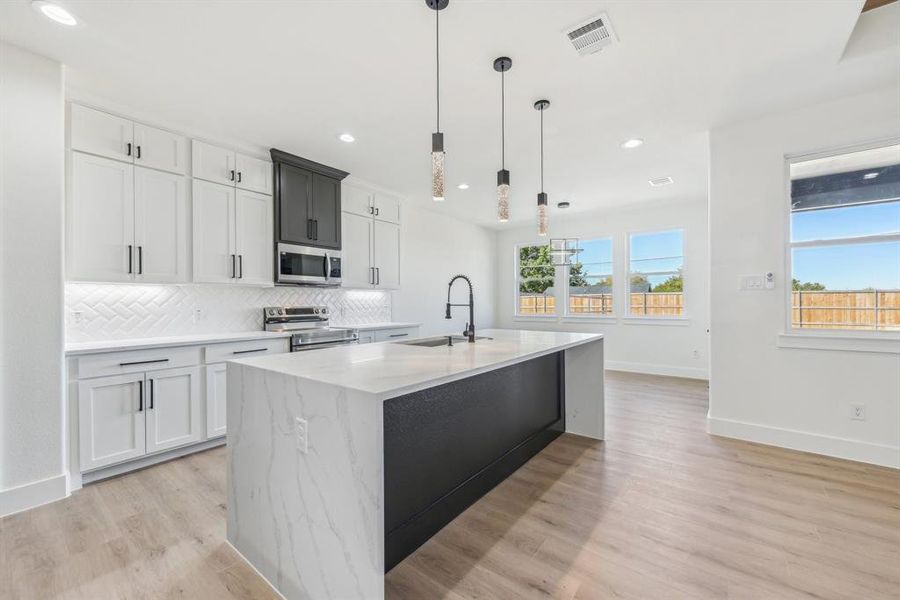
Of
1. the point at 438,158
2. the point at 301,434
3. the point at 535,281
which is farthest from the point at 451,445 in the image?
the point at 535,281

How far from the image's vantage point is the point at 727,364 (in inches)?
133

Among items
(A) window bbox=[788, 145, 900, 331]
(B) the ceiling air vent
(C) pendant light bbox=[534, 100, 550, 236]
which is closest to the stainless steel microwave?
(C) pendant light bbox=[534, 100, 550, 236]

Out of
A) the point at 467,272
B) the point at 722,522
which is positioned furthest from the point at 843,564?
the point at 467,272

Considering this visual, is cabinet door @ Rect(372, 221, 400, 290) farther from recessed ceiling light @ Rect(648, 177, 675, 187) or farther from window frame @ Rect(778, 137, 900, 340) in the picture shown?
window frame @ Rect(778, 137, 900, 340)

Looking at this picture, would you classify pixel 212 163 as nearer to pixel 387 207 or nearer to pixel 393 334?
pixel 387 207

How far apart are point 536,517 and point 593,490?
518 millimetres

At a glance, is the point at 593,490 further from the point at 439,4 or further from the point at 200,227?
the point at 200,227

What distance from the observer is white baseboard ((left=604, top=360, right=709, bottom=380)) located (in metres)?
5.77

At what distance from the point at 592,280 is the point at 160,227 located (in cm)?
610

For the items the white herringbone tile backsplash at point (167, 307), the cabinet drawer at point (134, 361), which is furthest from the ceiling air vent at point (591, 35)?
the white herringbone tile backsplash at point (167, 307)

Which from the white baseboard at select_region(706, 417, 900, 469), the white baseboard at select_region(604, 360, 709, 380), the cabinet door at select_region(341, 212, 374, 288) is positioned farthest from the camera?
the white baseboard at select_region(604, 360, 709, 380)

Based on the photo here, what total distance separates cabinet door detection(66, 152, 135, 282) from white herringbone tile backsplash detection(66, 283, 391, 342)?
297 mm

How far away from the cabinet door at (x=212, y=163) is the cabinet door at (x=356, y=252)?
1278 millimetres

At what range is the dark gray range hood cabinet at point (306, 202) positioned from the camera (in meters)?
3.84
